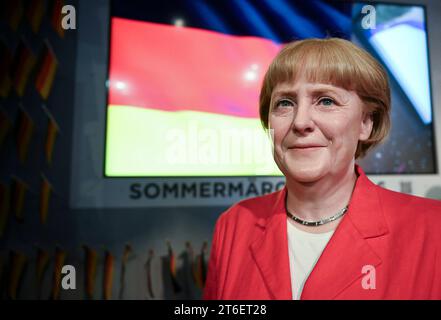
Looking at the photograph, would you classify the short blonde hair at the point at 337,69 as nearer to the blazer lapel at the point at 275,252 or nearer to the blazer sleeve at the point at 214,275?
the blazer lapel at the point at 275,252

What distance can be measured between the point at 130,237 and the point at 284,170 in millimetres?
929

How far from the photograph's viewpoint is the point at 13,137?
1165mm

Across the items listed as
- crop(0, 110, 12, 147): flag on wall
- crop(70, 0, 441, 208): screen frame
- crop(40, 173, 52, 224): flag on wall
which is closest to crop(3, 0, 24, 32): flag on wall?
crop(70, 0, 441, 208): screen frame

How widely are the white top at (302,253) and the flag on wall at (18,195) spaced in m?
1.07

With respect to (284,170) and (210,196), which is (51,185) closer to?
(210,196)

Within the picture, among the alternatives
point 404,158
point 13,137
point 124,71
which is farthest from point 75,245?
point 404,158

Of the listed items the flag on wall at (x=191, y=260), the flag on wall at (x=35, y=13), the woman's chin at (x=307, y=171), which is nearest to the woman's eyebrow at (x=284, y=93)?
the woman's chin at (x=307, y=171)

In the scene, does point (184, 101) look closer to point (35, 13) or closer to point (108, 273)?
point (35, 13)

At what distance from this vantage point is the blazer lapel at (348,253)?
Result: 477 millimetres

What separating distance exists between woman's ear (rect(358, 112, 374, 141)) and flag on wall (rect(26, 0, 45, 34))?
116 centimetres

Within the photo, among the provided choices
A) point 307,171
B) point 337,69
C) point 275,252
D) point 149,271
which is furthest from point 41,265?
point 337,69

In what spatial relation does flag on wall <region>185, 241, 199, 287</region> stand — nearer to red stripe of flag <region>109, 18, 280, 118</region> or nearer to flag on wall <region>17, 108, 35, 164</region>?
red stripe of flag <region>109, 18, 280, 118</region>

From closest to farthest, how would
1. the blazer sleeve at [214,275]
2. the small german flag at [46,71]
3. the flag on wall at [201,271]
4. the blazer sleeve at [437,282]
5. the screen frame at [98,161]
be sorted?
the blazer sleeve at [437,282] < the blazer sleeve at [214,275] < the screen frame at [98,161] < the small german flag at [46,71] < the flag on wall at [201,271]
